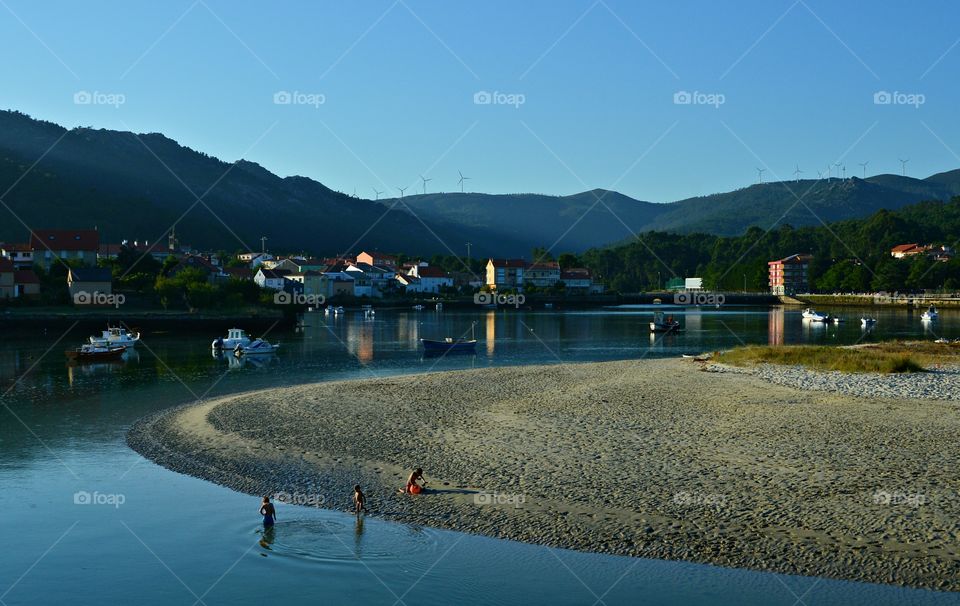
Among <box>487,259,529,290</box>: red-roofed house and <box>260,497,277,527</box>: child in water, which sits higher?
<box>487,259,529,290</box>: red-roofed house

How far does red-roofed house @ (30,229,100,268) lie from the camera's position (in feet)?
326

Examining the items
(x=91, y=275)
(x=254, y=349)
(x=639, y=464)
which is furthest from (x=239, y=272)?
(x=639, y=464)

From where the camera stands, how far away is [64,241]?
101125mm

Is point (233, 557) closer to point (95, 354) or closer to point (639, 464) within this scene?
point (639, 464)

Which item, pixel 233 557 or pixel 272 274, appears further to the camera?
pixel 272 274

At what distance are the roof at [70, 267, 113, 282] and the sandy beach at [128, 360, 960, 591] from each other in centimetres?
5810

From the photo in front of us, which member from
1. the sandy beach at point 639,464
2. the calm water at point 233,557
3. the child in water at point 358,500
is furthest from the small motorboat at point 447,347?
the child in water at point 358,500

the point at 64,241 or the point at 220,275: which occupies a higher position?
the point at 64,241

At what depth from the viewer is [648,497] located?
15719 mm

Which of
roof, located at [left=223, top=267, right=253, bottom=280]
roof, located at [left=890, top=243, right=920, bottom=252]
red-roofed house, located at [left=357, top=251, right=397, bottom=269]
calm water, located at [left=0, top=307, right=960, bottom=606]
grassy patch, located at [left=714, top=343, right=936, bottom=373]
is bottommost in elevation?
calm water, located at [left=0, top=307, right=960, bottom=606]

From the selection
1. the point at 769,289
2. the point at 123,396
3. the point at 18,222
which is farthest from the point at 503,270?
the point at 123,396

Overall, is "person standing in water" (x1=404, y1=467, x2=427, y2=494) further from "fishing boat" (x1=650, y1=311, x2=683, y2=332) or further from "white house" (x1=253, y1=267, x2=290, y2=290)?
"white house" (x1=253, y1=267, x2=290, y2=290)

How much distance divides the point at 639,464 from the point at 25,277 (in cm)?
7846

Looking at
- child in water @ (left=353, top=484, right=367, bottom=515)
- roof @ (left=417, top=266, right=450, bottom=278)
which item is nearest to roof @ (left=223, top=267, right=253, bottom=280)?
roof @ (left=417, top=266, right=450, bottom=278)
